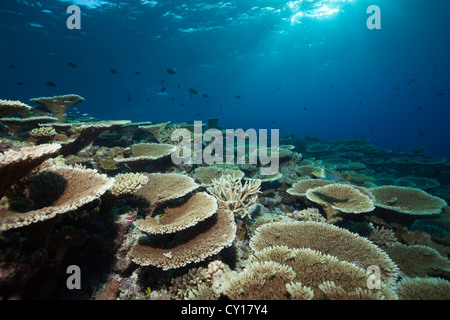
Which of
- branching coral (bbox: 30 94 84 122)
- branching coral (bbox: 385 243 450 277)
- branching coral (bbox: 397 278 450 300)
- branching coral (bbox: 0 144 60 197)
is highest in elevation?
branching coral (bbox: 30 94 84 122)

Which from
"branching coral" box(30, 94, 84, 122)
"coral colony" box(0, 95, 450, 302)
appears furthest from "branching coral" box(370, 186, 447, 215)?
"branching coral" box(30, 94, 84, 122)

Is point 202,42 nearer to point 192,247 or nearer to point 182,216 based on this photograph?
point 182,216

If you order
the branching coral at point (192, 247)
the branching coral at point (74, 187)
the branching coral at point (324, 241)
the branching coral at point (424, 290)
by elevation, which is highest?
the branching coral at point (74, 187)

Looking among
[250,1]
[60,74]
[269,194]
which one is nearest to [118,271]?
[269,194]

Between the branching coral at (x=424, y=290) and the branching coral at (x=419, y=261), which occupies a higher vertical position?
the branching coral at (x=424, y=290)

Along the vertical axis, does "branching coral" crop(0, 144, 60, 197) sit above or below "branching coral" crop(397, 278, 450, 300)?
above

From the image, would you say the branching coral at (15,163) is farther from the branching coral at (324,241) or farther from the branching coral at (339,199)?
the branching coral at (339,199)

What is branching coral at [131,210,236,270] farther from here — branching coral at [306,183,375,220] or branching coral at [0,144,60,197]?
branching coral at [306,183,375,220]

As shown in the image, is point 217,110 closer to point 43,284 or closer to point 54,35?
point 54,35

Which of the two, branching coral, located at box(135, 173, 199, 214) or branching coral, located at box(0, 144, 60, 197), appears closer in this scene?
branching coral, located at box(0, 144, 60, 197)

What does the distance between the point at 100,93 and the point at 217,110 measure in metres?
117

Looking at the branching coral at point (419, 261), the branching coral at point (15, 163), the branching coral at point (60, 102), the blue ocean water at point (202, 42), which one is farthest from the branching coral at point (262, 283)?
the blue ocean water at point (202, 42)

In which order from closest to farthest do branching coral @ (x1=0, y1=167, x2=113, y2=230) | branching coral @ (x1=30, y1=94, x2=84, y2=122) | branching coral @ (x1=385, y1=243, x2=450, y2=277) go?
1. branching coral @ (x1=0, y1=167, x2=113, y2=230)
2. branching coral @ (x1=385, y1=243, x2=450, y2=277)
3. branching coral @ (x1=30, y1=94, x2=84, y2=122)

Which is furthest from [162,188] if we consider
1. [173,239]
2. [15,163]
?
[15,163]
